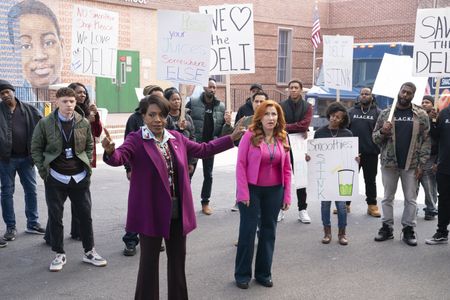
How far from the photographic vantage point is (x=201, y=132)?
8023 mm

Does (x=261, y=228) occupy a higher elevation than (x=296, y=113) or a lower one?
lower

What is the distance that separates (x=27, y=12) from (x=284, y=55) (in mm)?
13647

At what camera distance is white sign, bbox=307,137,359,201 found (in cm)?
658

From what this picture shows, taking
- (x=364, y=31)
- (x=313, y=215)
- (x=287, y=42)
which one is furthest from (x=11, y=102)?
(x=364, y=31)

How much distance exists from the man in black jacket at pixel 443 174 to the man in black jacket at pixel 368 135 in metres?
1.49

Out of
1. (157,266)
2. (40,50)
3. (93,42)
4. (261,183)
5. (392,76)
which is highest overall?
(40,50)

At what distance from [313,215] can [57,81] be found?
1210 centimetres

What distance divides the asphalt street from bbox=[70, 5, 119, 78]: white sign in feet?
6.93

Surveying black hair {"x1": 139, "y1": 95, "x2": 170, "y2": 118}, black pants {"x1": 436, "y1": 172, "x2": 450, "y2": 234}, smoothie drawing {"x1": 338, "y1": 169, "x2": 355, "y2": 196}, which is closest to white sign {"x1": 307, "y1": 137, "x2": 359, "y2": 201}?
smoothie drawing {"x1": 338, "y1": 169, "x2": 355, "y2": 196}

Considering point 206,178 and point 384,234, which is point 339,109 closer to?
point 384,234

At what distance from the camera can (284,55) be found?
2700 cm

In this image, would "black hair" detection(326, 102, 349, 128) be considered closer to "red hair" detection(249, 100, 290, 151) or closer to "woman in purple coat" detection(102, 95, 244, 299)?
"red hair" detection(249, 100, 290, 151)

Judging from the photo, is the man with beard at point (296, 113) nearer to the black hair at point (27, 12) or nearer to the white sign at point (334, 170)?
the white sign at point (334, 170)

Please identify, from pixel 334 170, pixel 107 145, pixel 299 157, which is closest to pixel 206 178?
pixel 299 157
